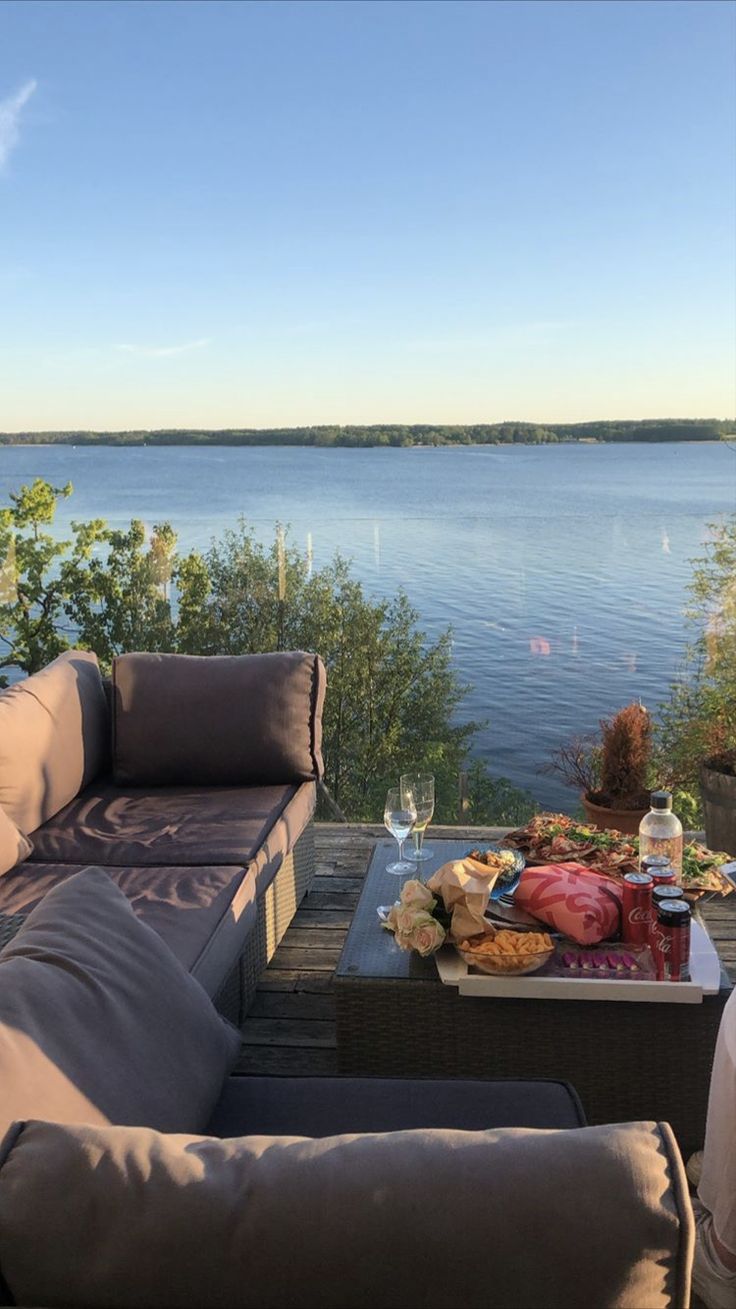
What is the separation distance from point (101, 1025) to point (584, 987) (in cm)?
107

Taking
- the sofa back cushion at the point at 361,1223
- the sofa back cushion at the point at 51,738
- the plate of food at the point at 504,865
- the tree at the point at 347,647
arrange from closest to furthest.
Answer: the sofa back cushion at the point at 361,1223 < the plate of food at the point at 504,865 < the sofa back cushion at the point at 51,738 < the tree at the point at 347,647

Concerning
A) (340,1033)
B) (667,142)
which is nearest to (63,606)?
(340,1033)

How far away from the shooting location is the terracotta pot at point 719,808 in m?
3.79

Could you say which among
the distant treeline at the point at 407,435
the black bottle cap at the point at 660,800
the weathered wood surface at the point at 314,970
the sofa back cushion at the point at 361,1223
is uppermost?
the distant treeline at the point at 407,435

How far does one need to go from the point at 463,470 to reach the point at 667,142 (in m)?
4.71

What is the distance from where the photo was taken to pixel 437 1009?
212 centimetres

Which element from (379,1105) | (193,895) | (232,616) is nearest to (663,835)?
(379,1105)

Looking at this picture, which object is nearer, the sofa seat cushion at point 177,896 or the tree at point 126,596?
the sofa seat cushion at point 177,896

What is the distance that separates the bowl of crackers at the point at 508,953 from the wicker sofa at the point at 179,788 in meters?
0.62

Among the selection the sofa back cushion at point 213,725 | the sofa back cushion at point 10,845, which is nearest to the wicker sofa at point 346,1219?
the sofa back cushion at point 10,845

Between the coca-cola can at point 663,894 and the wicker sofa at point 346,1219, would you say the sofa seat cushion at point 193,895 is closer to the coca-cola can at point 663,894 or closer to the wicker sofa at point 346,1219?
the coca-cola can at point 663,894

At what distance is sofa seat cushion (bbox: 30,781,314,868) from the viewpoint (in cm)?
279

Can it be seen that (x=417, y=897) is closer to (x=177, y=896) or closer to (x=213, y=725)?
(x=177, y=896)

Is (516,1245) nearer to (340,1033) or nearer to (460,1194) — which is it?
(460,1194)
